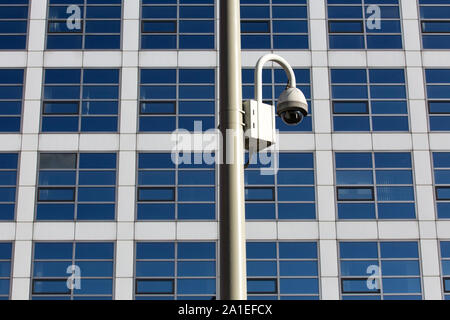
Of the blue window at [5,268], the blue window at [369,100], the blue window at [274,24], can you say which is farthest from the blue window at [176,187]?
the blue window at [369,100]

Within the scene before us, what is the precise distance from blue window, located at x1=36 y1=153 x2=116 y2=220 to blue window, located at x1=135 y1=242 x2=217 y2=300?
1.94m

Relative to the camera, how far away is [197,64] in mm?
26250

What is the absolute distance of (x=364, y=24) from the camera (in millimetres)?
26922

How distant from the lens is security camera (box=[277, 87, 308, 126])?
775 centimetres

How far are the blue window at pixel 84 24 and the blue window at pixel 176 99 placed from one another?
76.6 inches

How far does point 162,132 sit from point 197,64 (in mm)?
2816

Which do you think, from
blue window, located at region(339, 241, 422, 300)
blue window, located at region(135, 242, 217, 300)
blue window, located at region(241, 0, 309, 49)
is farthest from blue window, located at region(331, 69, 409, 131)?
blue window, located at region(135, 242, 217, 300)

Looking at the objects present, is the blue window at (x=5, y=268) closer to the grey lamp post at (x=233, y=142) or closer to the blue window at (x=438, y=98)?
the blue window at (x=438, y=98)

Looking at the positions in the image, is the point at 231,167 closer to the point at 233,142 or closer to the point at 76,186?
the point at 233,142
